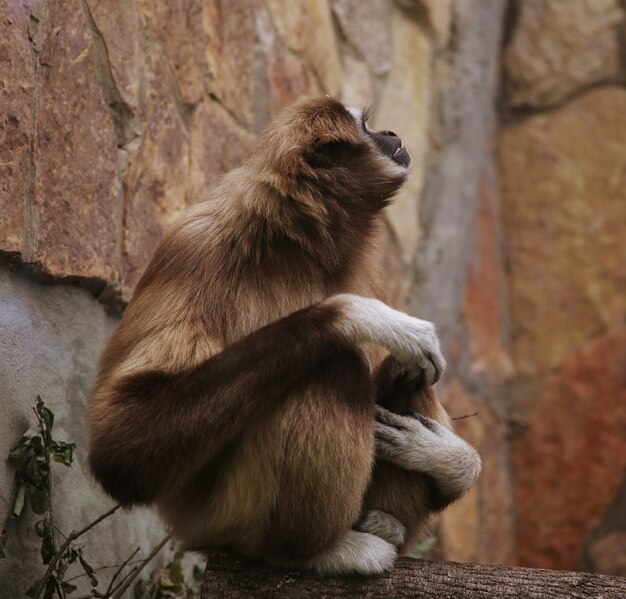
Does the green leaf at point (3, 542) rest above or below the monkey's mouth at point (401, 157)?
below

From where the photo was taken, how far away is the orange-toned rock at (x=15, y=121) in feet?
10.9

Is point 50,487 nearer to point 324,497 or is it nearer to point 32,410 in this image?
point 32,410

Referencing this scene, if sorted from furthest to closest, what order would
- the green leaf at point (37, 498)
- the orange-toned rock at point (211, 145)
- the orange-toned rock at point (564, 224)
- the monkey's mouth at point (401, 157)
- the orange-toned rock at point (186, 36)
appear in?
1. the orange-toned rock at point (564, 224)
2. the orange-toned rock at point (211, 145)
3. the orange-toned rock at point (186, 36)
4. the monkey's mouth at point (401, 157)
5. the green leaf at point (37, 498)

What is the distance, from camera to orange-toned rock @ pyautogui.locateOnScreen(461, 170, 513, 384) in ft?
23.8

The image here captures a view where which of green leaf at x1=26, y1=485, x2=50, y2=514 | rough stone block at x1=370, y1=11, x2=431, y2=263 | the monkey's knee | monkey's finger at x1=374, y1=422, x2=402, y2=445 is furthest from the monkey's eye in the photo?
rough stone block at x1=370, y1=11, x2=431, y2=263

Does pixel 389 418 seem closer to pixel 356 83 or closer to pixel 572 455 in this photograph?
pixel 356 83

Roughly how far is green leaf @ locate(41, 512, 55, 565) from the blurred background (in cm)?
11

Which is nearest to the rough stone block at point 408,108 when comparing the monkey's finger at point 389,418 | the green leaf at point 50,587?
the monkey's finger at point 389,418

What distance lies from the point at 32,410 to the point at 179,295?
71 centimetres

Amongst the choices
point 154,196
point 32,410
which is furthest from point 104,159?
point 32,410

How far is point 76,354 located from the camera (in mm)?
3818

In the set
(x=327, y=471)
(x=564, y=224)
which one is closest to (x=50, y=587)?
(x=327, y=471)

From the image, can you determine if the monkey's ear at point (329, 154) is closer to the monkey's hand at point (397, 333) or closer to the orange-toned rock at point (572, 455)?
the monkey's hand at point (397, 333)

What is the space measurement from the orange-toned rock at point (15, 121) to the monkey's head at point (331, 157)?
2.57 ft
